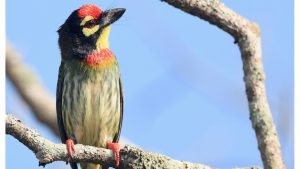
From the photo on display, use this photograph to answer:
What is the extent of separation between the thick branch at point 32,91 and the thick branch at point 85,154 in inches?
81.4

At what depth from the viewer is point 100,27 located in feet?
17.2

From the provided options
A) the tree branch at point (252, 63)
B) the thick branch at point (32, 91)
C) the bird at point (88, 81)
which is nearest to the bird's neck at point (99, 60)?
the bird at point (88, 81)

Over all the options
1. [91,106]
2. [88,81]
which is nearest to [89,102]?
[91,106]

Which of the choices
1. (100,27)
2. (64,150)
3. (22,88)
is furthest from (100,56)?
(64,150)

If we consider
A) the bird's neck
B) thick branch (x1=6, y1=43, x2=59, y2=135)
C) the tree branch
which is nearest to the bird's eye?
the bird's neck

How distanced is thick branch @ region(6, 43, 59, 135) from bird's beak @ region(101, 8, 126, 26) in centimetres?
107

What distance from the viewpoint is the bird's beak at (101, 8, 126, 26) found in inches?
202

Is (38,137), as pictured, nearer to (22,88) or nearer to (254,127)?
(254,127)

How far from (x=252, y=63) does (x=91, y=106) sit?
5.26 feet

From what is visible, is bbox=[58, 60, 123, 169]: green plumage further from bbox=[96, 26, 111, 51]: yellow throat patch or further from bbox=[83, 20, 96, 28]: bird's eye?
bbox=[83, 20, 96, 28]: bird's eye

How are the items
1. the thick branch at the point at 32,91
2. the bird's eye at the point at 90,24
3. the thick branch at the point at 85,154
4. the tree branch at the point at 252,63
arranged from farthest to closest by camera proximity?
1. the thick branch at the point at 32,91
2. the bird's eye at the point at 90,24
3. the tree branch at the point at 252,63
4. the thick branch at the point at 85,154

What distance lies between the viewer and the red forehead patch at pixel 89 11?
16.9 feet

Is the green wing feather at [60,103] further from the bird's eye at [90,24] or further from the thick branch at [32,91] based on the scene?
the thick branch at [32,91]

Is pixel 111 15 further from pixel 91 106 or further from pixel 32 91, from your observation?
pixel 32 91
